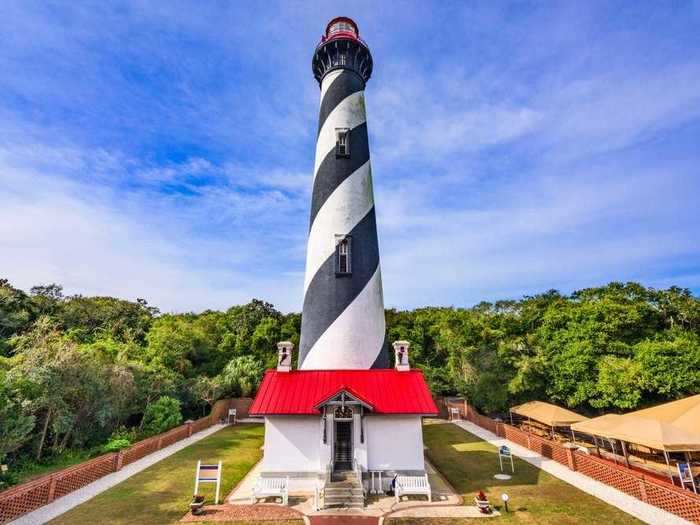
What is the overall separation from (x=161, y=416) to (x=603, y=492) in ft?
65.6

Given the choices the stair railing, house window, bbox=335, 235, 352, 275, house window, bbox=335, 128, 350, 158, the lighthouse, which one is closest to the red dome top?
the lighthouse

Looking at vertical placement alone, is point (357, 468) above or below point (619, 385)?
below

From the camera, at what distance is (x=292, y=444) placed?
11.4 m

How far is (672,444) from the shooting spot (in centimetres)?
1050

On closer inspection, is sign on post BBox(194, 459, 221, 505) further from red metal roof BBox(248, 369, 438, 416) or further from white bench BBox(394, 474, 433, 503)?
white bench BBox(394, 474, 433, 503)

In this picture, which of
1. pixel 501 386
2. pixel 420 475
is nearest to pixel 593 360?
pixel 501 386

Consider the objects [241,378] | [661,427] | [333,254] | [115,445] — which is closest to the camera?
[661,427]

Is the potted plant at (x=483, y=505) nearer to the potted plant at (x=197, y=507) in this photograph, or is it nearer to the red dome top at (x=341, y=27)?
the potted plant at (x=197, y=507)

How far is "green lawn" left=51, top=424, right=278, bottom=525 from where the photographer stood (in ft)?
30.0

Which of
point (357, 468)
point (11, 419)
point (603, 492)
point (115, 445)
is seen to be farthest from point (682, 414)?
point (11, 419)

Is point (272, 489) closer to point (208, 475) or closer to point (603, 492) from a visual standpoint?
point (208, 475)

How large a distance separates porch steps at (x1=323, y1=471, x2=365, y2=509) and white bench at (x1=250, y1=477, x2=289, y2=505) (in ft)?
3.69

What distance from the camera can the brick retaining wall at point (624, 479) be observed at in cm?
873

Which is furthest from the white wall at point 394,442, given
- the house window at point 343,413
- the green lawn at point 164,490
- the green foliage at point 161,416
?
the green foliage at point 161,416
